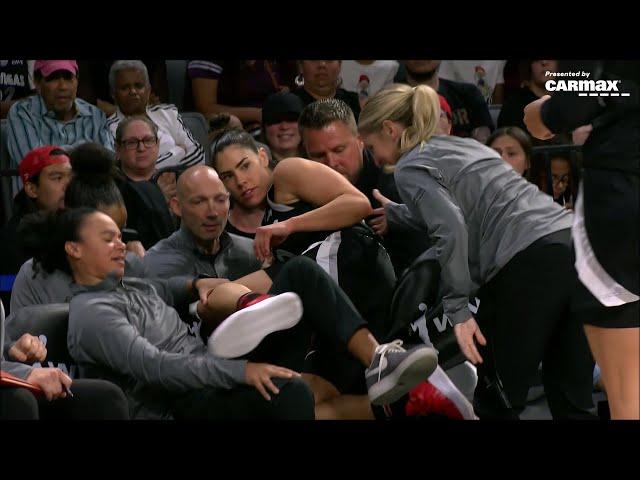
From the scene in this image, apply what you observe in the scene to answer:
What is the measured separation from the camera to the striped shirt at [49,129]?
4.23m

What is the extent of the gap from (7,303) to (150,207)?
611 millimetres

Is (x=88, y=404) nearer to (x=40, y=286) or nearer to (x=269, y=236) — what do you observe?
(x=40, y=286)

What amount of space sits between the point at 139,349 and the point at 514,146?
4.91 feet

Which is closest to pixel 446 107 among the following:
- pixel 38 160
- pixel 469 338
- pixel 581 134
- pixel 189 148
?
pixel 581 134

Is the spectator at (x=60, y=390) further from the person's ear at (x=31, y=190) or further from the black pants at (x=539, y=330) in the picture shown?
the black pants at (x=539, y=330)

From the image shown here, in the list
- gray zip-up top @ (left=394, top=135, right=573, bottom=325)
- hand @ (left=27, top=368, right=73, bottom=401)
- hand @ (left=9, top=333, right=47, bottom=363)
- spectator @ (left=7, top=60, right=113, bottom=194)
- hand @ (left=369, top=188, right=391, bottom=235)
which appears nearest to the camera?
hand @ (left=27, top=368, right=73, bottom=401)

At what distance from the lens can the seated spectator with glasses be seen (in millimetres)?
4223

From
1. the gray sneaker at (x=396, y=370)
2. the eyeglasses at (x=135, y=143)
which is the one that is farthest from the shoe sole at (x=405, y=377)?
the eyeglasses at (x=135, y=143)

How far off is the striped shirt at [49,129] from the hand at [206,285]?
0.62m

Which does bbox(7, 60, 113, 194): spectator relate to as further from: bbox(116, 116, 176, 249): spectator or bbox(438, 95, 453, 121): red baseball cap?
bbox(438, 95, 453, 121): red baseball cap

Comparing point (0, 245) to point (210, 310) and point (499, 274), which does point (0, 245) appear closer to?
point (210, 310)

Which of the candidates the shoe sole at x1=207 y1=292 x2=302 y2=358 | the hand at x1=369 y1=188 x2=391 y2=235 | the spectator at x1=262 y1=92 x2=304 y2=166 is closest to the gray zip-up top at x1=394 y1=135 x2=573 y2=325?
the hand at x1=369 y1=188 x2=391 y2=235

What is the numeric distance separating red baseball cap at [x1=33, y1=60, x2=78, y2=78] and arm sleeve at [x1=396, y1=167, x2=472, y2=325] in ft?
4.28

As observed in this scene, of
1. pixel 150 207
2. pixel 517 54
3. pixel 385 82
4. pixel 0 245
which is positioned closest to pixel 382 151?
pixel 385 82
